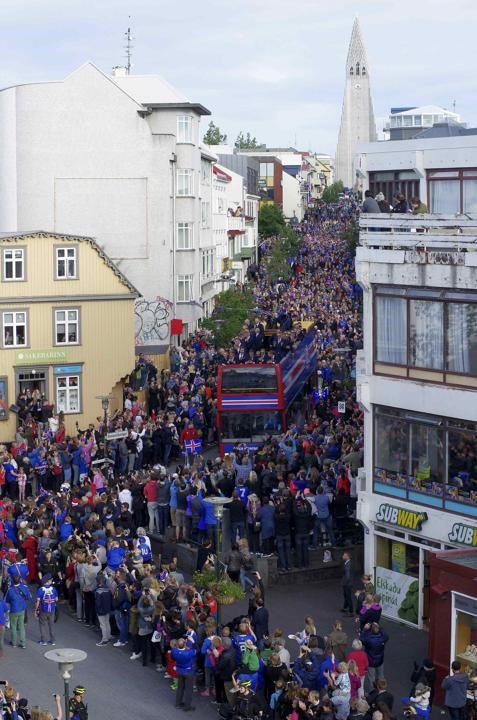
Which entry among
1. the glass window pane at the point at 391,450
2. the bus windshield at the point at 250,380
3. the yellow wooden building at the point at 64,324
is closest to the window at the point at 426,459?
the glass window pane at the point at 391,450

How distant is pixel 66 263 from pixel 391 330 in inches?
877

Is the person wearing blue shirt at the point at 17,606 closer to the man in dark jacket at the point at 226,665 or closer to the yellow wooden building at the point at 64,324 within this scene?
the man in dark jacket at the point at 226,665

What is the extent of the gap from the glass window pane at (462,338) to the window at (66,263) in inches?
936

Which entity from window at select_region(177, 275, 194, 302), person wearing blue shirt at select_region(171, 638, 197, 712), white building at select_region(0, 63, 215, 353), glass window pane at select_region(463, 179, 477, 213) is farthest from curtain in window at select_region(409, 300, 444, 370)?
window at select_region(177, 275, 194, 302)

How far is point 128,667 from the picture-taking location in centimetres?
2488

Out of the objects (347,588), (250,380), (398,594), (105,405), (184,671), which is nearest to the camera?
(184,671)

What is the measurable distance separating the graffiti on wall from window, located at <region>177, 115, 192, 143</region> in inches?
313

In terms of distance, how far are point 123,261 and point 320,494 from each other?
1346 inches

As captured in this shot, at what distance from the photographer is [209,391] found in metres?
43.8

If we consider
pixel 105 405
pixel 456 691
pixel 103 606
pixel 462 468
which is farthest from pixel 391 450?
pixel 105 405

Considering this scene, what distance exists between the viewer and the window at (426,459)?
26312 mm

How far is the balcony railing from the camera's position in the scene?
85.6 feet

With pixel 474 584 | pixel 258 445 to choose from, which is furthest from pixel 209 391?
pixel 474 584

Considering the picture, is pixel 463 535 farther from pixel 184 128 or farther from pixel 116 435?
pixel 184 128
